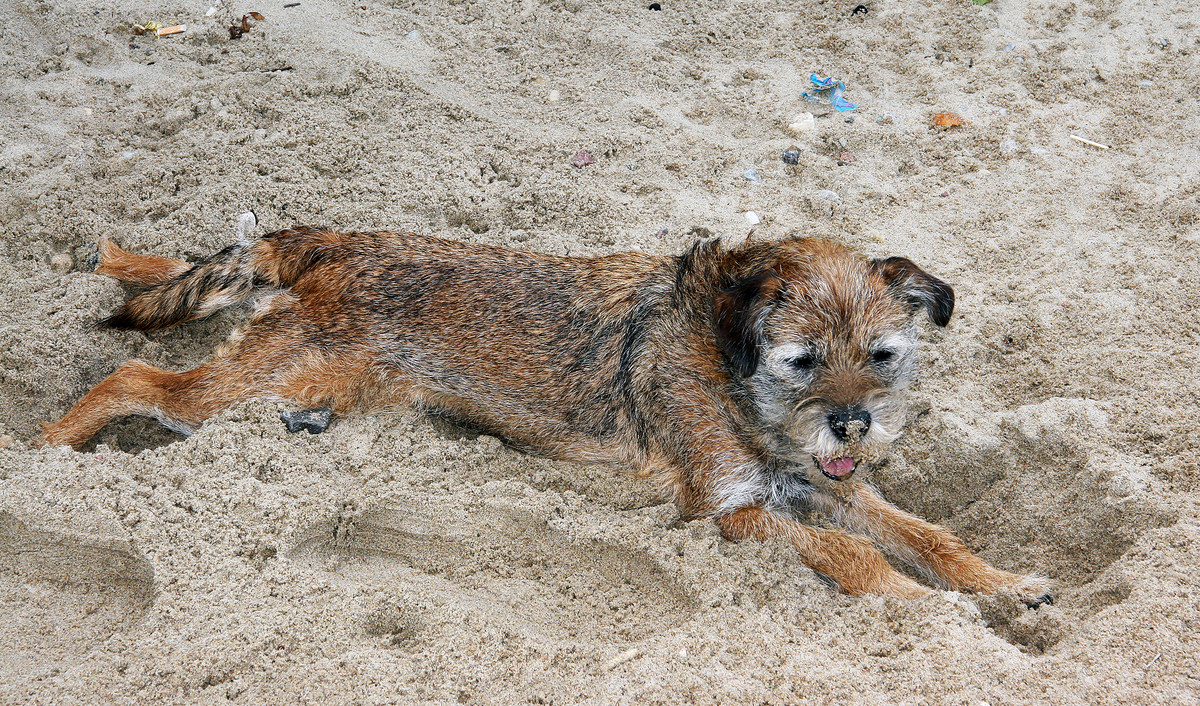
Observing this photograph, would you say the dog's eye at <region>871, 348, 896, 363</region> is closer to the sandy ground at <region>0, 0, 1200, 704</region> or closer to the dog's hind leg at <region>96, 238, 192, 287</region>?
the sandy ground at <region>0, 0, 1200, 704</region>

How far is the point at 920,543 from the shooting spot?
4.48 metres

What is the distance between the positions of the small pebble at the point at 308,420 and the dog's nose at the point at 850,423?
2.81 m

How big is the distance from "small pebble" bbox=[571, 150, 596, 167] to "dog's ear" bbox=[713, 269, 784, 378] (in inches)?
110

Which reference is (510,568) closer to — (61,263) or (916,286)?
(916,286)

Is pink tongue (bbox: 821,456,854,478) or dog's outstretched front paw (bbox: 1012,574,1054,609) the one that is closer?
dog's outstretched front paw (bbox: 1012,574,1054,609)

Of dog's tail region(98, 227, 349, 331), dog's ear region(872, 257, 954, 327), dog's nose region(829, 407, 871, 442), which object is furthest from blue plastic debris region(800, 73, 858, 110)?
dog's tail region(98, 227, 349, 331)

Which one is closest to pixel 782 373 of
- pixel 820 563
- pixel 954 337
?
pixel 820 563

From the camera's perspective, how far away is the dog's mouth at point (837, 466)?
14.1 feet

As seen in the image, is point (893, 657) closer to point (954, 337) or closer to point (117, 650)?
point (954, 337)

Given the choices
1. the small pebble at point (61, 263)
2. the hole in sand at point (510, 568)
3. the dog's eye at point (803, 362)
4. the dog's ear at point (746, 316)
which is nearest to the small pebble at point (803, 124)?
the dog's ear at point (746, 316)

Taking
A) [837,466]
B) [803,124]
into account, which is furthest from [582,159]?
[837,466]

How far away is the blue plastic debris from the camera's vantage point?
7.22m

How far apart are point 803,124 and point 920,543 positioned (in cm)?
386

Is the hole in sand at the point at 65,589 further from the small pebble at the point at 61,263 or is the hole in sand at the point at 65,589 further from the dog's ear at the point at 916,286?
the dog's ear at the point at 916,286
